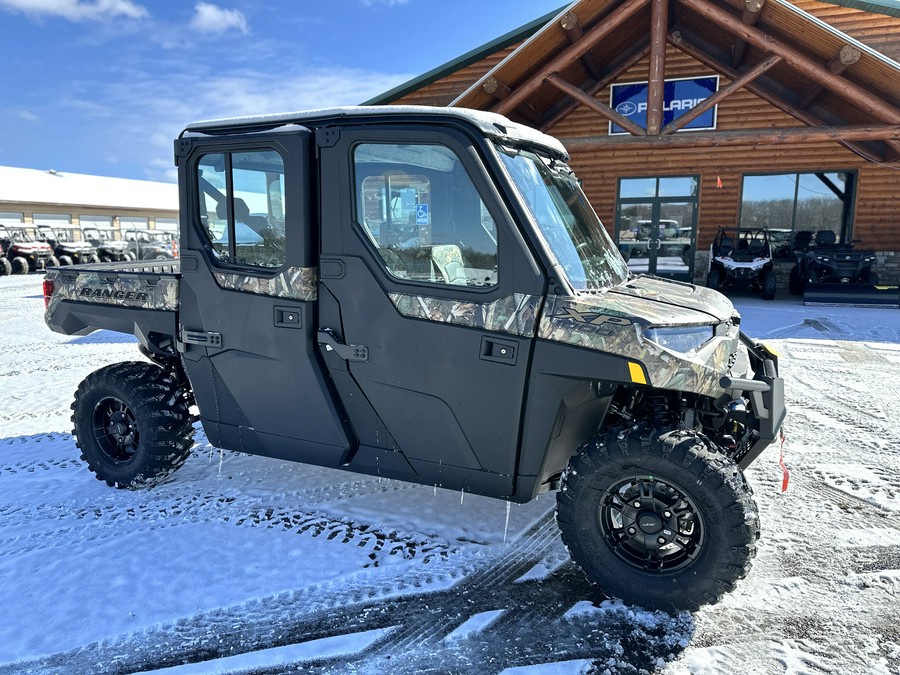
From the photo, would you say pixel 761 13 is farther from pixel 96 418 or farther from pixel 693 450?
pixel 96 418

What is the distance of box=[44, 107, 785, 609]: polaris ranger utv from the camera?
8.90 ft

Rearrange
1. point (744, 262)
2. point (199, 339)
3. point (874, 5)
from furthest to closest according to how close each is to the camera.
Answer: point (744, 262), point (874, 5), point (199, 339)

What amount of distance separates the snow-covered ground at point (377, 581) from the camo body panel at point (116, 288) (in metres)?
1.24

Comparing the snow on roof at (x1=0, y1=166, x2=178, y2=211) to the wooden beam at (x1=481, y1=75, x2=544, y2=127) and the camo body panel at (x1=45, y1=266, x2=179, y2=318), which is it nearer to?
the wooden beam at (x1=481, y1=75, x2=544, y2=127)

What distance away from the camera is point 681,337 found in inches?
107

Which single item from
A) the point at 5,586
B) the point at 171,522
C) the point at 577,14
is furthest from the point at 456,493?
the point at 577,14

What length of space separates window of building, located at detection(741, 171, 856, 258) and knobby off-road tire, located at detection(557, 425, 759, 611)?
47.4ft

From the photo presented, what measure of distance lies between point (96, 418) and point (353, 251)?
7.72 feet

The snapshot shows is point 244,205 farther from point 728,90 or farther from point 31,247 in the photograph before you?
point 31,247

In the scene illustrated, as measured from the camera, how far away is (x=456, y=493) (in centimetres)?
396

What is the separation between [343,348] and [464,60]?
14032 millimetres

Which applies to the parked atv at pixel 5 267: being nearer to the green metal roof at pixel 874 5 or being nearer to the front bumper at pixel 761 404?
the front bumper at pixel 761 404

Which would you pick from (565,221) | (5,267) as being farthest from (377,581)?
(5,267)

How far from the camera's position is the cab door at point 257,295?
3244 mm
